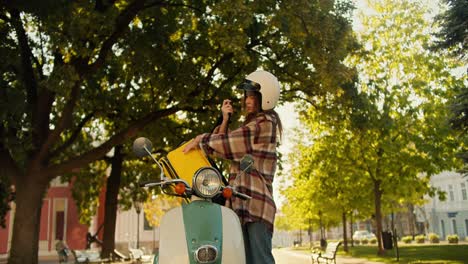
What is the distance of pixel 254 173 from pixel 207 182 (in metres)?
0.45

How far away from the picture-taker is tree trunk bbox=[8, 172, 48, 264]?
41.6 ft

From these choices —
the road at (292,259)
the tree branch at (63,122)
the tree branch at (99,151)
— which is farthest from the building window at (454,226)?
the tree branch at (63,122)

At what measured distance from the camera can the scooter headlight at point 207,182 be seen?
2.84 metres

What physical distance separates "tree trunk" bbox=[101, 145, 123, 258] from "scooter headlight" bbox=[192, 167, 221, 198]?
52.8 feet

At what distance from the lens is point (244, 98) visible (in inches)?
139

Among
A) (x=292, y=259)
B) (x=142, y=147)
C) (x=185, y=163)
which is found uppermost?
(x=142, y=147)

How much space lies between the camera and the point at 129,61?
14.6 metres

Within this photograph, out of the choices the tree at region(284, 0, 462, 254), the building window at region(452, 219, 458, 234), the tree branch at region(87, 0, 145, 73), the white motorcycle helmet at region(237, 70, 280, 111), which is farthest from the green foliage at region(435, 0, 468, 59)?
the building window at region(452, 219, 458, 234)

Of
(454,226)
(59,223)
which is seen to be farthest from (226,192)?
(454,226)

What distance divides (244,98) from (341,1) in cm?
1072

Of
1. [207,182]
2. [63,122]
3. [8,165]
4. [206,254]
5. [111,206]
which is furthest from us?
[111,206]

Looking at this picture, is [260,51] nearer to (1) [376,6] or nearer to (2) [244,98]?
(1) [376,6]

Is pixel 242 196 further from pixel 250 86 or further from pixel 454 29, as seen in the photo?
pixel 454 29

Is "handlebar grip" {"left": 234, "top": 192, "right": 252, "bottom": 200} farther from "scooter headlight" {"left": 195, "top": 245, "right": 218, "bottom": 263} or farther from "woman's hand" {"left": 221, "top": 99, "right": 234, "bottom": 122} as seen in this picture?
"woman's hand" {"left": 221, "top": 99, "right": 234, "bottom": 122}
